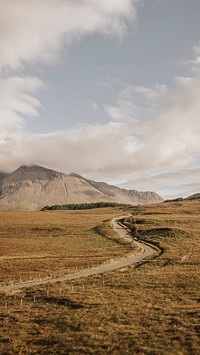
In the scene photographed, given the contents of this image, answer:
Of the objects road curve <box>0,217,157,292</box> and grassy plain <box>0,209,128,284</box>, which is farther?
grassy plain <box>0,209,128,284</box>

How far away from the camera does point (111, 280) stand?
171 feet

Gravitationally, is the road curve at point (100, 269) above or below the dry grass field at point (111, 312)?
below

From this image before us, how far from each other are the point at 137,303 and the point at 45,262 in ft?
133

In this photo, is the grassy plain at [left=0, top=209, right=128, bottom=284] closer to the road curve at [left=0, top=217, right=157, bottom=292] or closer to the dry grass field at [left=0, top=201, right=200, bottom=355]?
the dry grass field at [left=0, top=201, right=200, bottom=355]

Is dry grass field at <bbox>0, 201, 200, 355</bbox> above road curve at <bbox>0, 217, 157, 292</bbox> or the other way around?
above

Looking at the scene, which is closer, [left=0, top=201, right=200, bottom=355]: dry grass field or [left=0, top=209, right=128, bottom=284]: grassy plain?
[left=0, top=201, right=200, bottom=355]: dry grass field

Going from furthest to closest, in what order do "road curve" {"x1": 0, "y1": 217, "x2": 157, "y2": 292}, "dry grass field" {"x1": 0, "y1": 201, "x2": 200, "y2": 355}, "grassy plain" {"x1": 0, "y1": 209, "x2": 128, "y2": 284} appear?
"grassy plain" {"x1": 0, "y1": 209, "x2": 128, "y2": 284} < "road curve" {"x1": 0, "y1": 217, "x2": 157, "y2": 292} < "dry grass field" {"x1": 0, "y1": 201, "x2": 200, "y2": 355}

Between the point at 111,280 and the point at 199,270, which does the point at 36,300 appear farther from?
the point at 199,270

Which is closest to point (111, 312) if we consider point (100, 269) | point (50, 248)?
point (100, 269)

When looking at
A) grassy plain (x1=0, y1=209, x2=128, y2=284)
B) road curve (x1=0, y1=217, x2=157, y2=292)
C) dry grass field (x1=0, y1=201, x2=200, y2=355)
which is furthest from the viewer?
grassy plain (x1=0, y1=209, x2=128, y2=284)

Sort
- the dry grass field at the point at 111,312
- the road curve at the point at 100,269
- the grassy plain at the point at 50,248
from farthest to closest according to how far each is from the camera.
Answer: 1. the grassy plain at the point at 50,248
2. the road curve at the point at 100,269
3. the dry grass field at the point at 111,312

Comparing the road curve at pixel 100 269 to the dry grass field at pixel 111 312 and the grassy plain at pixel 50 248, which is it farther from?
the grassy plain at pixel 50 248

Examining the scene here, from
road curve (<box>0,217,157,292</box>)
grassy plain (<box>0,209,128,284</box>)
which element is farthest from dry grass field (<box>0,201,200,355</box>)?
road curve (<box>0,217,157,292</box>)

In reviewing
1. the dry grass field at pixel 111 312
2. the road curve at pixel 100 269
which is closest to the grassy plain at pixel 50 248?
the dry grass field at pixel 111 312
